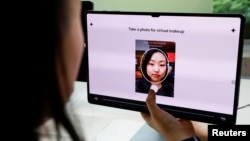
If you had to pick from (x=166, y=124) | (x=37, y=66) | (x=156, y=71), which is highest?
(x=37, y=66)

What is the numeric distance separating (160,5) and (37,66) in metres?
1.91

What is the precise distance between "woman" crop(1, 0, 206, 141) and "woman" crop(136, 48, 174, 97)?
0.49 meters

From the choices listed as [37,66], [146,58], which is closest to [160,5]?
[146,58]

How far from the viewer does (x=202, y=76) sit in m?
0.98

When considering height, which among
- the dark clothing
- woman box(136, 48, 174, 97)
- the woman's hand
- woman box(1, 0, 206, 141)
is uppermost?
woman box(1, 0, 206, 141)

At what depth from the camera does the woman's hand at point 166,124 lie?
1.00 m

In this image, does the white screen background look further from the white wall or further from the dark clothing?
the white wall

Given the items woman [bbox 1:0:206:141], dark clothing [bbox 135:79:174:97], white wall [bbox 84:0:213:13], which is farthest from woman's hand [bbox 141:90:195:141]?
white wall [bbox 84:0:213:13]

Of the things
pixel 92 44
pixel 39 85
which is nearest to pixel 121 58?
pixel 92 44

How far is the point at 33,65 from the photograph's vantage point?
470mm

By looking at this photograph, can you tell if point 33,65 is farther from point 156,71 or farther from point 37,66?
point 156,71

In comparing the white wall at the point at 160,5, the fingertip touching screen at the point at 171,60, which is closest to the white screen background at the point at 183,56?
the fingertip touching screen at the point at 171,60

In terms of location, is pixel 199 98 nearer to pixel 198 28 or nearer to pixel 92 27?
pixel 198 28

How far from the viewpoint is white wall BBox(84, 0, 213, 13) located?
2.21 m
